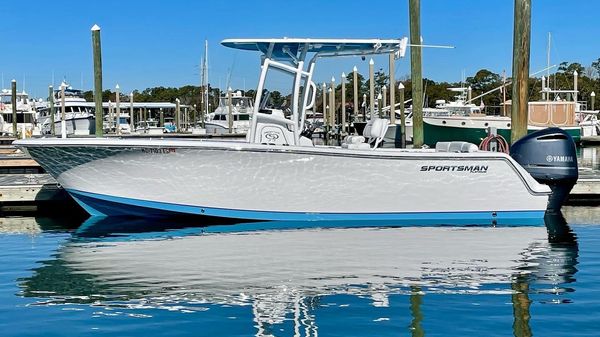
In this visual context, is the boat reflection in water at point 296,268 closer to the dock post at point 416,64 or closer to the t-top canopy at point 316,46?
the t-top canopy at point 316,46

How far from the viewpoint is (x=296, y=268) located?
907cm

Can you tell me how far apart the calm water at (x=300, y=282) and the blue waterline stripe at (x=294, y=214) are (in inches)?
11.5

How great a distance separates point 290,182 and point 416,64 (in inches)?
206

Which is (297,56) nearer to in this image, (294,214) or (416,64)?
(294,214)

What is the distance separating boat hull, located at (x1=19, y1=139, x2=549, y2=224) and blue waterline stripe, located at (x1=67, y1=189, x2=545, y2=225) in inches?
0.6

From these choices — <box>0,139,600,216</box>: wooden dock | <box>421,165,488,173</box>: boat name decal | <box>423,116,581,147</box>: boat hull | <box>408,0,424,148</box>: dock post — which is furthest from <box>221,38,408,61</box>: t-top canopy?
<box>423,116,581,147</box>: boat hull

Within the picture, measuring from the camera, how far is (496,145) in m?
13.2

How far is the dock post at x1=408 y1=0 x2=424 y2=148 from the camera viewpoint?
1593 cm

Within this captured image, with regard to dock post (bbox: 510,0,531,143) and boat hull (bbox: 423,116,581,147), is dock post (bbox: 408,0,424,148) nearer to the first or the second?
dock post (bbox: 510,0,531,143)

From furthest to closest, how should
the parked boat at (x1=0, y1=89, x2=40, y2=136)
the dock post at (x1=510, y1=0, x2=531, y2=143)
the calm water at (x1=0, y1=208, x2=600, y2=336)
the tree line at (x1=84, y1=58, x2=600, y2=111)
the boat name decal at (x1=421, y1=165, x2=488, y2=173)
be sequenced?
1. the tree line at (x1=84, y1=58, x2=600, y2=111)
2. the parked boat at (x1=0, y1=89, x2=40, y2=136)
3. the dock post at (x1=510, y1=0, x2=531, y2=143)
4. the boat name decal at (x1=421, y1=165, x2=488, y2=173)
5. the calm water at (x1=0, y1=208, x2=600, y2=336)

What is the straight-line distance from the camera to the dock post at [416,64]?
52.3ft

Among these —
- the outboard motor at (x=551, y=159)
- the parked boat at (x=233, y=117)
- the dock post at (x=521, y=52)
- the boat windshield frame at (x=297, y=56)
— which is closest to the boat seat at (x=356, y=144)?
the boat windshield frame at (x=297, y=56)

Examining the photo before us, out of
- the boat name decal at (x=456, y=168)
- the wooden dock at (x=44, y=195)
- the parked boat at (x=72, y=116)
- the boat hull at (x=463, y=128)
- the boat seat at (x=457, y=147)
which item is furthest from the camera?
the parked boat at (x=72, y=116)

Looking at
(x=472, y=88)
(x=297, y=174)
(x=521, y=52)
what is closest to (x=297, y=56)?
(x=297, y=174)
